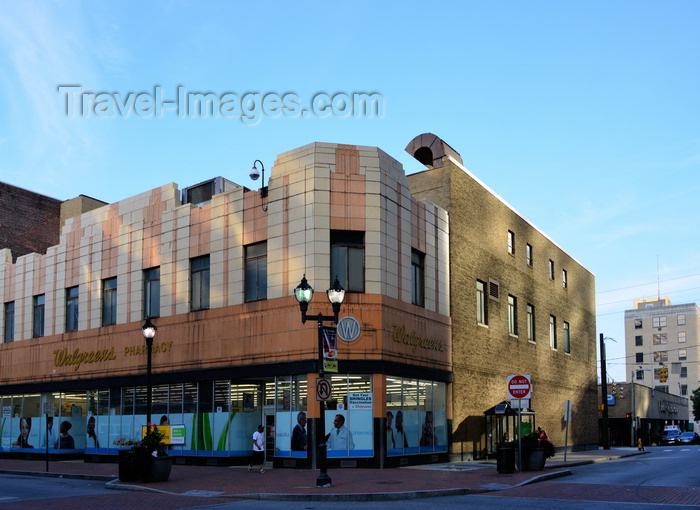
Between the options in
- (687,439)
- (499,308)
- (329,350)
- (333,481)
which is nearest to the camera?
(329,350)

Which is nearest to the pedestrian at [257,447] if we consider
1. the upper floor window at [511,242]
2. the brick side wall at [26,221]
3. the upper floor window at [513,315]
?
the upper floor window at [513,315]

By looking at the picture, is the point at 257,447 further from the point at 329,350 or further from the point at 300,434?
the point at 329,350

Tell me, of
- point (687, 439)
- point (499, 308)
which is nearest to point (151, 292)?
point (499, 308)

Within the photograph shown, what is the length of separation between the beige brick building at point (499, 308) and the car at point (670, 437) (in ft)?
92.4

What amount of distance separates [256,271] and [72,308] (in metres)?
13.3

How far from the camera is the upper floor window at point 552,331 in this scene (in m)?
47.3

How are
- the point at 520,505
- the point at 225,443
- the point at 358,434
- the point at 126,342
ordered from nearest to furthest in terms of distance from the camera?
1. the point at 520,505
2. the point at 358,434
3. the point at 225,443
4. the point at 126,342

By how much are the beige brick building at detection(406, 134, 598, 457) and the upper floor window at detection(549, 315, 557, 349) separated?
0.21ft

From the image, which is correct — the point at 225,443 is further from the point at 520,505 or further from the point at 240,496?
the point at 520,505

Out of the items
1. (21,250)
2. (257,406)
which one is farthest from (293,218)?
(21,250)

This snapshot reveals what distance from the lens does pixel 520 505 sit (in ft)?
54.7

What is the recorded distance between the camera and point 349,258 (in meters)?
28.7

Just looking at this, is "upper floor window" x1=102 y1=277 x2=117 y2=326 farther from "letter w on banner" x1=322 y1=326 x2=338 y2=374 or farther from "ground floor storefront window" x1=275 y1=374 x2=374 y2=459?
"letter w on banner" x1=322 y1=326 x2=338 y2=374

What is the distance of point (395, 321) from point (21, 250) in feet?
98.7
